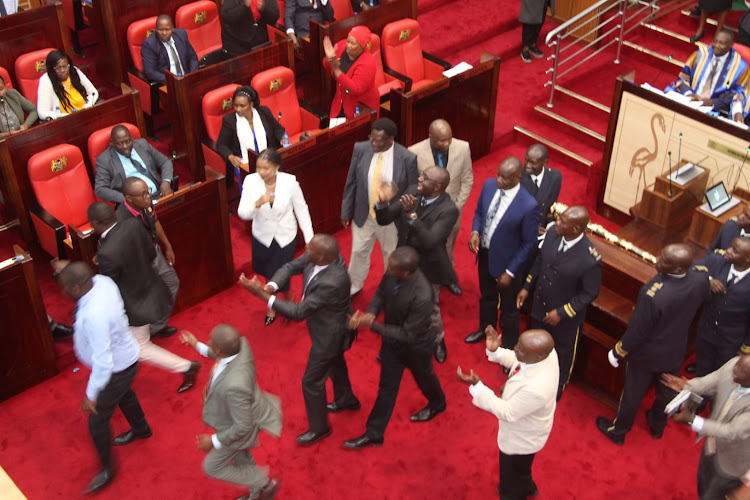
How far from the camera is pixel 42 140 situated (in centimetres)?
575

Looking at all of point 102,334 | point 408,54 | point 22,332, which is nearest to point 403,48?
point 408,54

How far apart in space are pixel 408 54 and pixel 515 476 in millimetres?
4519

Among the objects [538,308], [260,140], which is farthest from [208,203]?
[538,308]

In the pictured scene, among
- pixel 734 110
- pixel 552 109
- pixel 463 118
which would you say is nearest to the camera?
pixel 734 110

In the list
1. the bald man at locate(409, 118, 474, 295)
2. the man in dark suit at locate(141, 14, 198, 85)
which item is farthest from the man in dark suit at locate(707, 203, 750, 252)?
the man in dark suit at locate(141, 14, 198, 85)

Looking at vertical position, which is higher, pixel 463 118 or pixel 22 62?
pixel 22 62

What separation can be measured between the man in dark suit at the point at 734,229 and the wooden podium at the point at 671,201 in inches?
45.7

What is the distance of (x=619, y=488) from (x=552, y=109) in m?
4.14

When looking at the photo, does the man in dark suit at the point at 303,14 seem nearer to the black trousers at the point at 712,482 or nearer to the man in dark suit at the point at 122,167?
the man in dark suit at the point at 122,167

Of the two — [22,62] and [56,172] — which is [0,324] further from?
[22,62]

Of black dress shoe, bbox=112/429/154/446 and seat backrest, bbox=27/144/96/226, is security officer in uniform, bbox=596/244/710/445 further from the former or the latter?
seat backrest, bbox=27/144/96/226

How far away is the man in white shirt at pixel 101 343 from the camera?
400 centimetres

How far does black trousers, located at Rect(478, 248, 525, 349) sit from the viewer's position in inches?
204

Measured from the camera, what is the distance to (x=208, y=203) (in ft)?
18.3
